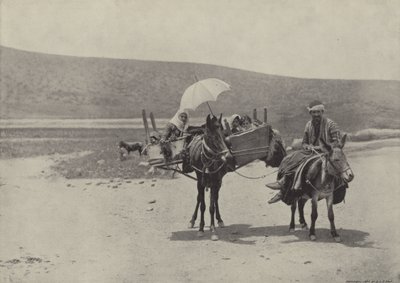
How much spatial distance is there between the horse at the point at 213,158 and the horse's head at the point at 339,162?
1.27 meters

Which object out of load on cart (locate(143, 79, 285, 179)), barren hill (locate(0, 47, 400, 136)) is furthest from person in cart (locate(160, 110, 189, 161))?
barren hill (locate(0, 47, 400, 136))

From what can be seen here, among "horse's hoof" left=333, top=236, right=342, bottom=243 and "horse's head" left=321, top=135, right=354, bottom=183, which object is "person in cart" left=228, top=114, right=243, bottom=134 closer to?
"horse's head" left=321, top=135, right=354, bottom=183

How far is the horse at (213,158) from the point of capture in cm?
875

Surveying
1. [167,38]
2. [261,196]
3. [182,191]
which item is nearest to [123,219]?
[182,191]

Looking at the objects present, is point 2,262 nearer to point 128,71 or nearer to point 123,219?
point 123,219

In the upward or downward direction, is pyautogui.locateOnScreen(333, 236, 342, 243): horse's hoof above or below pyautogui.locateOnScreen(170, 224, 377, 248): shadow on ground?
above

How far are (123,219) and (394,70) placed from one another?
7.04 m

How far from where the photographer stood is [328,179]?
845cm

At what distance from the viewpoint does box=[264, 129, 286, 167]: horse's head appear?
9.29 meters

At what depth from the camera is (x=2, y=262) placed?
8828 mm

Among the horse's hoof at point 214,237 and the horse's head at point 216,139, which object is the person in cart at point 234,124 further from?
the horse's hoof at point 214,237

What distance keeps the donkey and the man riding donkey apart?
3.02 ft

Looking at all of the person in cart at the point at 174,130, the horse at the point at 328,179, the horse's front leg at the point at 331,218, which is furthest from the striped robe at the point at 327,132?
the person in cart at the point at 174,130

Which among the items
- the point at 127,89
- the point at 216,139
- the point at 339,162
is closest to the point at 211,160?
the point at 216,139
